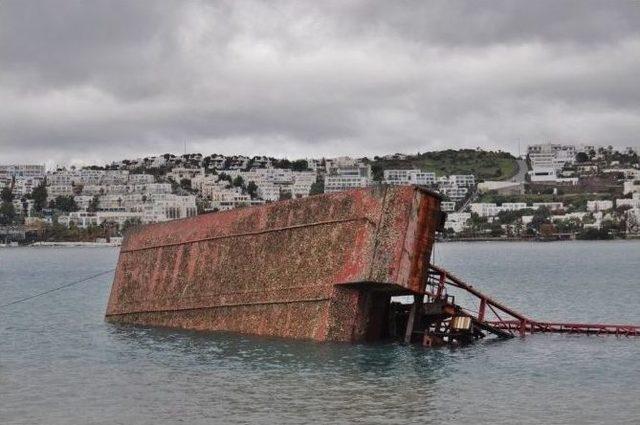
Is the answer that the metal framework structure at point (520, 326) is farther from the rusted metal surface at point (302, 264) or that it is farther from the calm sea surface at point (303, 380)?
the rusted metal surface at point (302, 264)

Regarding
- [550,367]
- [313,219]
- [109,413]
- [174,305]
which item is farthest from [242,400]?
[174,305]

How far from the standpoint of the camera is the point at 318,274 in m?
28.2

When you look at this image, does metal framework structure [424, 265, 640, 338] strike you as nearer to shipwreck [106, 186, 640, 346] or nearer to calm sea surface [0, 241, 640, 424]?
shipwreck [106, 186, 640, 346]

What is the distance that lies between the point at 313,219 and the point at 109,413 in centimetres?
885

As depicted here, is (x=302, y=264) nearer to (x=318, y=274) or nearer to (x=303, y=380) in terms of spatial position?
(x=318, y=274)

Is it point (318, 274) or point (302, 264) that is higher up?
point (302, 264)

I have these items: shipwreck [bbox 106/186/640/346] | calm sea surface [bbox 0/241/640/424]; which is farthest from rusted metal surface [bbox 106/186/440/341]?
calm sea surface [bbox 0/241/640/424]

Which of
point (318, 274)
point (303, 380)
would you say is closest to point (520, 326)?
point (318, 274)

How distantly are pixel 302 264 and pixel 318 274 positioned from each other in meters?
0.77

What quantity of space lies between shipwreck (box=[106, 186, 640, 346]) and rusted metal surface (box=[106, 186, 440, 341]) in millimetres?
31

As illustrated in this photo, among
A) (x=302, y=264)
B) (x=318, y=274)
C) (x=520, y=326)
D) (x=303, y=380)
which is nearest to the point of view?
(x=303, y=380)

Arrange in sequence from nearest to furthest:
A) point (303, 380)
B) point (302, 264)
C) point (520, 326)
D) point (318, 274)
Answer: point (303, 380), point (318, 274), point (302, 264), point (520, 326)

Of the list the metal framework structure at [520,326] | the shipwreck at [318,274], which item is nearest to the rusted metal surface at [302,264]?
the shipwreck at [318,274]

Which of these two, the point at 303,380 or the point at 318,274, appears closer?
the point at 303,380
